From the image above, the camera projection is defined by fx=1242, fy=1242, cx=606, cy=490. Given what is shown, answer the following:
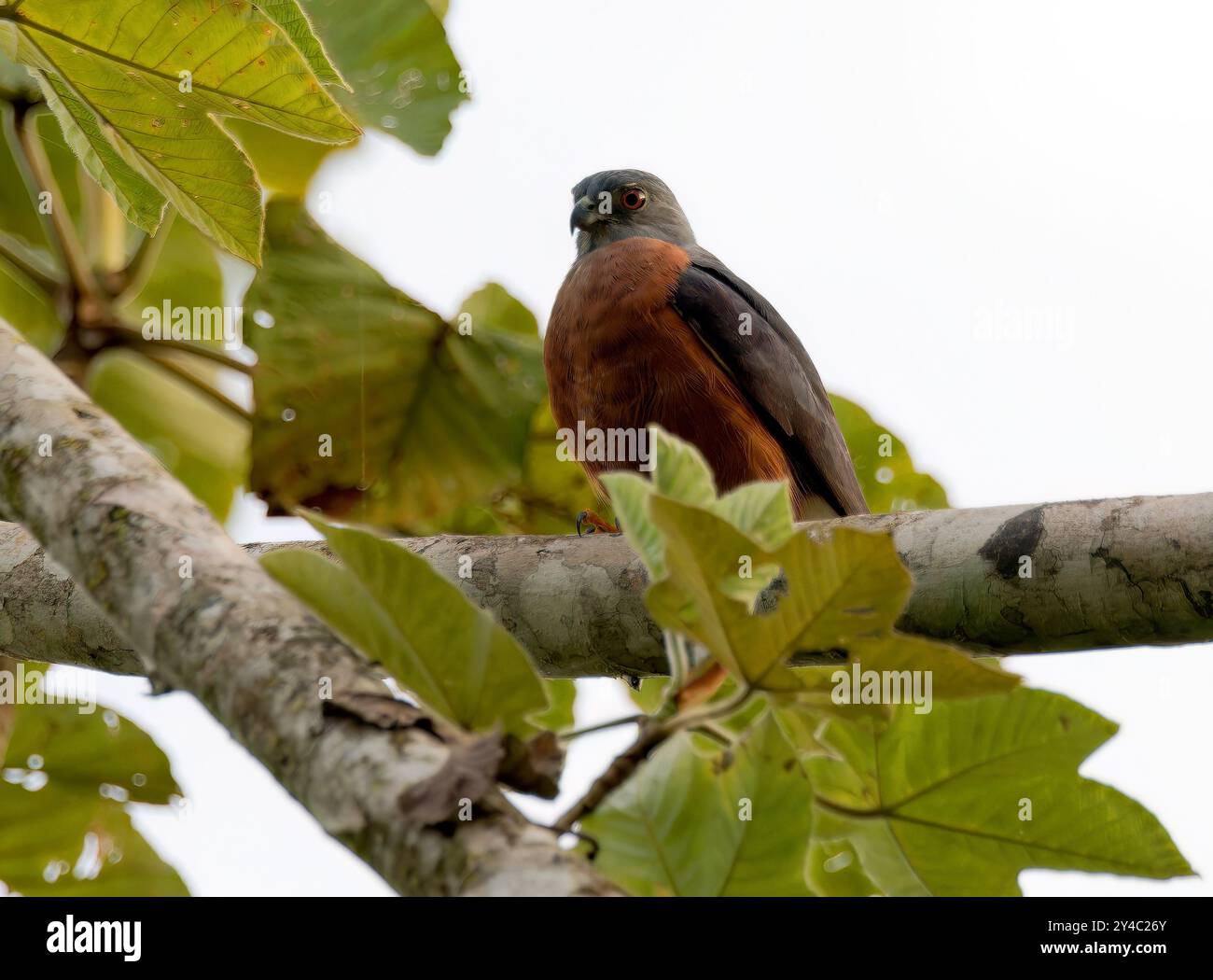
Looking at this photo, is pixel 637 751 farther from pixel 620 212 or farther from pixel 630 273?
pixel 620 212

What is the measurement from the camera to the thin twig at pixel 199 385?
12.7 ft

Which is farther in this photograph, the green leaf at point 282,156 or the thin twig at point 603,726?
the green leaf at point 282,156

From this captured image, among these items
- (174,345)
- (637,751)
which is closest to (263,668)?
(637,751)

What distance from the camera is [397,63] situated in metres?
4.11

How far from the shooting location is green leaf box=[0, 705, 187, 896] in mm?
3447

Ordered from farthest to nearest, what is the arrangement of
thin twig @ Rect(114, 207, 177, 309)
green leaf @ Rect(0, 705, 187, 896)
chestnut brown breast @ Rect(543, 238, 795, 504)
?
chestnut brown breast @ Rect(543, 238, 795, 504)
thin twig @ Rect(114, 207, 177, 309)
green leaf @ Rect(0, 705, 187, 896)

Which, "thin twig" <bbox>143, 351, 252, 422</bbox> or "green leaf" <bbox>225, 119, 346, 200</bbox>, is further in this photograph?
"green leaf" <bbox>225, 119, 346, 200</bbox>

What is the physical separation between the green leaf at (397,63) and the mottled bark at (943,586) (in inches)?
66.4

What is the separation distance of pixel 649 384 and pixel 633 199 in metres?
1.53

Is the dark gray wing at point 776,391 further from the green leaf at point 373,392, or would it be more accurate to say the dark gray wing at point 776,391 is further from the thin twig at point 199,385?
the thin twig at point 199,385

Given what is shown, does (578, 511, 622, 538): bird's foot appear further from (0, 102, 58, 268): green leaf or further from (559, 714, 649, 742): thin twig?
(559, 714, 649, 742): thin twig

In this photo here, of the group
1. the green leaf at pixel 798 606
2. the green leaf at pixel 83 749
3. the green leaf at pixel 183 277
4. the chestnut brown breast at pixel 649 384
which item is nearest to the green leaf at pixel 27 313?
the green leaf at pixel 183 277

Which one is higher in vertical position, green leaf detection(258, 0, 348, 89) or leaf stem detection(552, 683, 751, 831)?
green leaf detection(258, 0, 348, 89)

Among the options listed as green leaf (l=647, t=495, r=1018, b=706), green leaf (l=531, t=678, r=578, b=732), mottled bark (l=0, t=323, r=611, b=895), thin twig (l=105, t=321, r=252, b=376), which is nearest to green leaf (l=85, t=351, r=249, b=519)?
thin twig (l=105, t=321, r=252, b=376)
